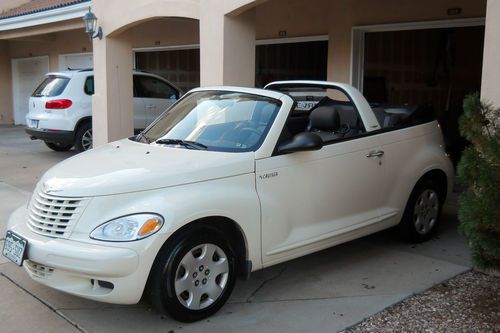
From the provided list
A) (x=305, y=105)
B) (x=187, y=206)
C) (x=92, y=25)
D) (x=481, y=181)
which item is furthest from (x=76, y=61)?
(x=481, y=181)

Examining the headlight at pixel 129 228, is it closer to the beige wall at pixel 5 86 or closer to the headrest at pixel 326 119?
the headrest at pixel 326 119

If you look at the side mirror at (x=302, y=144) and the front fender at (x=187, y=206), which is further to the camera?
the side mirror at (x=302, y=144)

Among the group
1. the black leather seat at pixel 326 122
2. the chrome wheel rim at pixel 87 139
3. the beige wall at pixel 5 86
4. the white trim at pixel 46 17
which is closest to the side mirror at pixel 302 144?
the black leather seat at pixel 326 122

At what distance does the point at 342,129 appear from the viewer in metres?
5.58

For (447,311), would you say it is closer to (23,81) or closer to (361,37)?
(361,37)

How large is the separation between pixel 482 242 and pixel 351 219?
1.41 m

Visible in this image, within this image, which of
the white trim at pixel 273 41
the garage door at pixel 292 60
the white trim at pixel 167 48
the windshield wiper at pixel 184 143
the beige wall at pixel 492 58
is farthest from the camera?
the white trim at pixel 167 48

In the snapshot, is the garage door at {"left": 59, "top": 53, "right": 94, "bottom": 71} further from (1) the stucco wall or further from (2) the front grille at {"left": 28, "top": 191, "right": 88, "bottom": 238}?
(2) the front grille at {"left": 28, "top": 191, "right": 88, "bottom": 238}

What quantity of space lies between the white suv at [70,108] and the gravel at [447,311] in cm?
851

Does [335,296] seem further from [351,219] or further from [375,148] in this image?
[375,148]

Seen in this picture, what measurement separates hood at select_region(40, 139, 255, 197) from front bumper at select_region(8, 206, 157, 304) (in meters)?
0.39

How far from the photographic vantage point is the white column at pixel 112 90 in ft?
34.7

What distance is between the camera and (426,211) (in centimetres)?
588

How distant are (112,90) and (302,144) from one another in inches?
276
